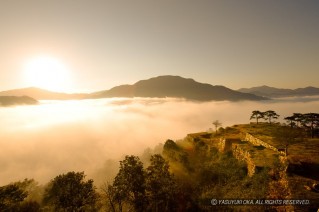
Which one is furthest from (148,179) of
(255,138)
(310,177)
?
(255,138)

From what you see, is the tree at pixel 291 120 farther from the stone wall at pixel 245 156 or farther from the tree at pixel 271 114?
the stone wall at pixel 245 156

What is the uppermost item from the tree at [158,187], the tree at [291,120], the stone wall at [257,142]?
the tree at [291,120]

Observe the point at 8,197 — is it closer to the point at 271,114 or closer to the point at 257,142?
the point at 257,142

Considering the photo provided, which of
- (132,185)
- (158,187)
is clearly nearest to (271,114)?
(158,187)

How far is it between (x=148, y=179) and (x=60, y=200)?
17.3 m

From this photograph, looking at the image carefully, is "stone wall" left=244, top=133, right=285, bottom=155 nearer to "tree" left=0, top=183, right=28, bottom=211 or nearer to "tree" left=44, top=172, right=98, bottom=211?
"tree" left=44, top=172, right=98, bottom=211

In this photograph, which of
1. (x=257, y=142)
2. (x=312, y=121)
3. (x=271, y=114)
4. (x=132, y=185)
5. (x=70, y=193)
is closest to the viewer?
(x=70, y=193)

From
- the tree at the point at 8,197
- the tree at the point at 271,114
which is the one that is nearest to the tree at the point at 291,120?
the tree at the point at 271,114

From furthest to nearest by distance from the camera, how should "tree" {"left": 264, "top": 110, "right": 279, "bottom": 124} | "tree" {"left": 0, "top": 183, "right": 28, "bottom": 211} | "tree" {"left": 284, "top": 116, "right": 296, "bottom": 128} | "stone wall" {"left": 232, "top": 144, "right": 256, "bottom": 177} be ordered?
"tree" {"left": 264, "top": 110, "right": 279, "bottom": 124} → "tree" {"left": 284, "top": 116, "right": 296, "bottom": 128} → "stone wall" {"left": 232, "top": 144, "right": 256, "bottom": 177} → "tree" {"left": 0, "top": 183, "right": 28, "bottom": 211}

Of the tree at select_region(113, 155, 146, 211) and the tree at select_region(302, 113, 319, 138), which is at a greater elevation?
the tree at select_region(302, 113, 319, 138)

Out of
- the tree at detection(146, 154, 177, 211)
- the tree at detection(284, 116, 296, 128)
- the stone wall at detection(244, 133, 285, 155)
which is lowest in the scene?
the tree at detection(146, 154, 177, 211)

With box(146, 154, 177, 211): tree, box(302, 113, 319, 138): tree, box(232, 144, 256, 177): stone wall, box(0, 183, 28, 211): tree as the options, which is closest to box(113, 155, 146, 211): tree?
box(146, 154, 177, 211): tree

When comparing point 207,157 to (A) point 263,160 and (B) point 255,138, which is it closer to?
(B) point 255,138

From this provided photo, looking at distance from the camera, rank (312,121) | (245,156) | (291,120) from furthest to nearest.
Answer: (291,120)
(312,121)
(245,156)
